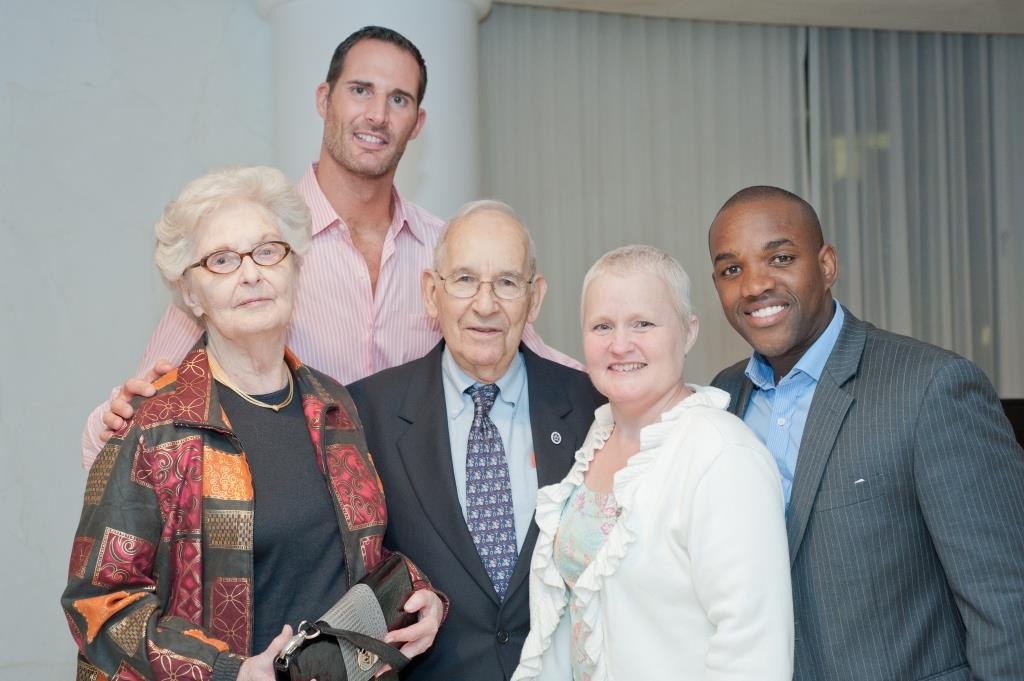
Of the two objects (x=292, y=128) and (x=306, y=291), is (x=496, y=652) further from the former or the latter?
(x=292, y=128)

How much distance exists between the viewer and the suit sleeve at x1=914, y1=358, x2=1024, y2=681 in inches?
78.9

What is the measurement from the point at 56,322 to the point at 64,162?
0.75 meters

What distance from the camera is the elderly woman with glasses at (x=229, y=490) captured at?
2.05 metres

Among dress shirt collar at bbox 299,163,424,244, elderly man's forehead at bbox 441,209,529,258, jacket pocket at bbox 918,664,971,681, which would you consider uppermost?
dress shirt collar at bbox 299,163,424,244

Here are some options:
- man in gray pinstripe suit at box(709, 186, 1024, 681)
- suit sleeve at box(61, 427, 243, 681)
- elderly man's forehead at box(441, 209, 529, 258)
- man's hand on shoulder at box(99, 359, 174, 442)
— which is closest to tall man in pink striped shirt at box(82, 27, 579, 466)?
elderly man's forehead at box(441, 209, 529, 258)

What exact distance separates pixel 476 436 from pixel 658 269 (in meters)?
0.68

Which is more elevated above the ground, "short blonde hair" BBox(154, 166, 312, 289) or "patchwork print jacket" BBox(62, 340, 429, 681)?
"short blonde hair" BBox(154, 166, 312, 289)

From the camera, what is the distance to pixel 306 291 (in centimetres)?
327

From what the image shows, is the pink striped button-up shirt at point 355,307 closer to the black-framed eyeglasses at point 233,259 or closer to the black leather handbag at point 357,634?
the black-framed eyeglasses at point 233,259

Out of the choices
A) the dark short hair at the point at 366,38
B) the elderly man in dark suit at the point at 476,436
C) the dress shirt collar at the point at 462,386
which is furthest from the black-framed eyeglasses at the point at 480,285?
the dark short hair at the point at 366,38

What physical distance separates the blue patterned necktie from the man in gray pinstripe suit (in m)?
0.67

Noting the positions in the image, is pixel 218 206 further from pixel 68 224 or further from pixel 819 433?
pixel 68 224

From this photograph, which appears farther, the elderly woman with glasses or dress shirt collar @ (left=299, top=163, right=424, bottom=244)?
dress shirt collar @ (left=299, top=163, right=424, bottom=244)

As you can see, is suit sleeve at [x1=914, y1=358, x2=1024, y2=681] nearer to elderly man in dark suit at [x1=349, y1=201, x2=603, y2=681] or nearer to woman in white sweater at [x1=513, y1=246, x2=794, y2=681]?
woman in white sweater at [x1=513, y1=246, x2=794, y2=681]
